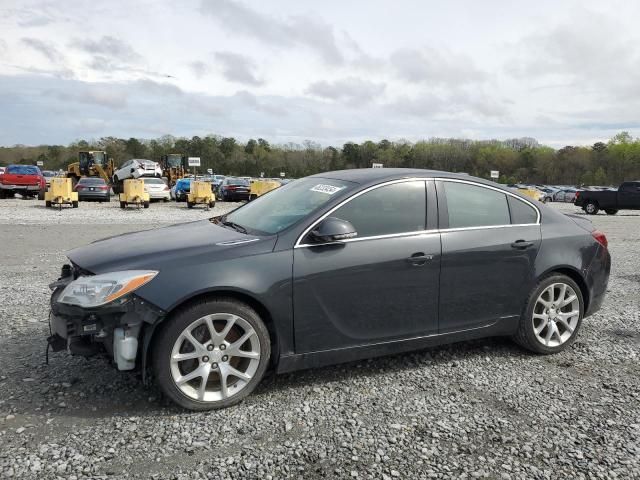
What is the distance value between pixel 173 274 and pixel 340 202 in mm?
1311

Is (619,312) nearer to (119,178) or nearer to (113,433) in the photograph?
(113,433)

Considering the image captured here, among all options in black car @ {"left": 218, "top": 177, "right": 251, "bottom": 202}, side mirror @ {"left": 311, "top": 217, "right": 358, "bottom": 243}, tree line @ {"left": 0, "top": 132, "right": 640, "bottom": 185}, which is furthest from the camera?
tree line @ {"left": 0, "top": 132, "right": 640, "bottom": 185}

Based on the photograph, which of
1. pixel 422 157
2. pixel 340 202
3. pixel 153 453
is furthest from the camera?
pixel 422 157

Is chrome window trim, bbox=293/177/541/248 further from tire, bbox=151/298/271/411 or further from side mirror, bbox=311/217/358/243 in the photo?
tire, bbox=151/298/271/411

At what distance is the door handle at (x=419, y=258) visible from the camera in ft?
12.9

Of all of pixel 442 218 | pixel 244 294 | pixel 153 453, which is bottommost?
pixel 153 453

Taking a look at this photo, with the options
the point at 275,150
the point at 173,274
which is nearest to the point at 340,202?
the point at 173,274

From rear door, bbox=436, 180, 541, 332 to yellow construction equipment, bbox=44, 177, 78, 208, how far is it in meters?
20.9

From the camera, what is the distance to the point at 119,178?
35.0 meters

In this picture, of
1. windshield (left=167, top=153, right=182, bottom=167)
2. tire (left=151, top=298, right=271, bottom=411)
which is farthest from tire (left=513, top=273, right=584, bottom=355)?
windshield (left=167, top=153, right=182, bottom=167)

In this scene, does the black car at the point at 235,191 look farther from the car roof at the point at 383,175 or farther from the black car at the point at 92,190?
the car roof at the point at 383,175

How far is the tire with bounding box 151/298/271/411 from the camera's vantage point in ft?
10.8

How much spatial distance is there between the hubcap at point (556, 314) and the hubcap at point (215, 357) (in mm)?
2481

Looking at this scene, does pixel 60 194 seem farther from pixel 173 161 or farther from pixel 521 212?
pixel 521 212
